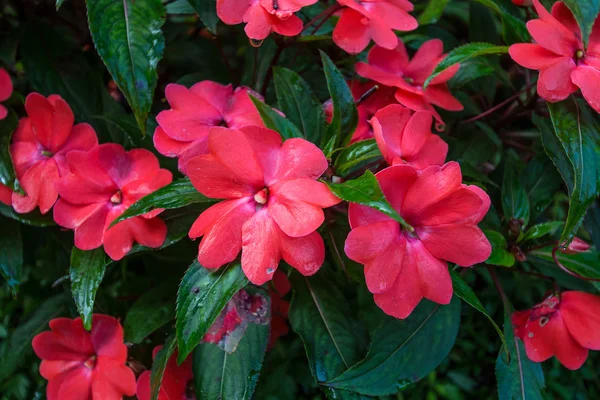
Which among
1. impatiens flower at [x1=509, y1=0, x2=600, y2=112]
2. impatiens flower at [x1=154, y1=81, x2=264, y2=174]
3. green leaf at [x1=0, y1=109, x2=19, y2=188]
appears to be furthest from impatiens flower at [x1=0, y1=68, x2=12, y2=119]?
impatiens flower at [x1=509, y1=0, x2=600, y2=112]

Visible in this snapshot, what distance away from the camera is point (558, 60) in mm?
815

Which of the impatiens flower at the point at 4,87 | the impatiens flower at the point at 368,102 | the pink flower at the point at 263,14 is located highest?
the pink flower at the point at 263,14

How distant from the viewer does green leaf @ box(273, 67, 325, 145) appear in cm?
95

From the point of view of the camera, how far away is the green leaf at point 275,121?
2.72 ft

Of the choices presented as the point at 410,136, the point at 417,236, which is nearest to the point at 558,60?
the point at 410,136

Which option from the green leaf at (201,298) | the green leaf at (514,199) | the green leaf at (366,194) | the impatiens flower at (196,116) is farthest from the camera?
the green leaf at (514,199)

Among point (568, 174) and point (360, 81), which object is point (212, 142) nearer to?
point (360, 81)

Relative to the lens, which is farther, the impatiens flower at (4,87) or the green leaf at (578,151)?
the impatiens flower at (4,87)

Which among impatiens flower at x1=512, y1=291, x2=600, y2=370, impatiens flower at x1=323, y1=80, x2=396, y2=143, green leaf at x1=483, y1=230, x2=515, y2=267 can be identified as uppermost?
impatiens flower at x1=323, y1=80, x2=396, y2=143

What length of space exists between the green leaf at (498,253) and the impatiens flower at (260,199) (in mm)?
359

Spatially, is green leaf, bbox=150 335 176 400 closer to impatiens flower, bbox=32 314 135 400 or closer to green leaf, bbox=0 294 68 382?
impatiens flower, bbox=32 314 135 400

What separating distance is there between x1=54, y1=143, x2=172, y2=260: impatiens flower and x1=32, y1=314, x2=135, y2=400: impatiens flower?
0.67ft

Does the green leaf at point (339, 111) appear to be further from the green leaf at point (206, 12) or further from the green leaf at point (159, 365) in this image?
the green leaf at point (159, 365)

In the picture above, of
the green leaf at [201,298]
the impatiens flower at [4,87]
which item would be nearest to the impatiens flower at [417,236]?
the green leaf at [201,298]
